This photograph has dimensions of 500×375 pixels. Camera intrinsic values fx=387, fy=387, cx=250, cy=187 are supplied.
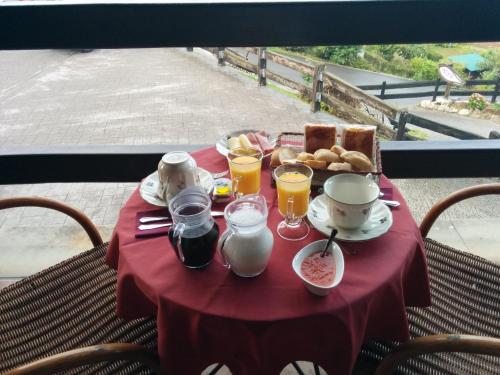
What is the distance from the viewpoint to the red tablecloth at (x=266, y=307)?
0.83m

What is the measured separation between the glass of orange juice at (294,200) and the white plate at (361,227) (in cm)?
3

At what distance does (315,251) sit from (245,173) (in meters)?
0.33

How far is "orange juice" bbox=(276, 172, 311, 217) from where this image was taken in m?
1.05

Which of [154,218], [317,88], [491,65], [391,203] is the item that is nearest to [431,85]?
[491,65]

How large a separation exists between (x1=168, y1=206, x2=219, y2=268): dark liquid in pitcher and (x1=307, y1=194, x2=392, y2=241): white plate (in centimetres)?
30

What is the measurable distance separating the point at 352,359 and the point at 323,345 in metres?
0.08

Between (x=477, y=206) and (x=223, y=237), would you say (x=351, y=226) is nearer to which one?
(x=223, y=237)

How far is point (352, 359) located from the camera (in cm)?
88

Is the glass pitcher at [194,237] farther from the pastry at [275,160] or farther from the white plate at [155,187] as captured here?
the pastry at [275,160]

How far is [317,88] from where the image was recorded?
370 centimetres

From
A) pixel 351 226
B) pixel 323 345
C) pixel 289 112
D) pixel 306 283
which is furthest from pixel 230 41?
pixel 289 112

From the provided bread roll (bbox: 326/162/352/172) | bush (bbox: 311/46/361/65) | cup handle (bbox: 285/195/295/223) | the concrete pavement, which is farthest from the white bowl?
bush (bbox: 311/46/361/65)

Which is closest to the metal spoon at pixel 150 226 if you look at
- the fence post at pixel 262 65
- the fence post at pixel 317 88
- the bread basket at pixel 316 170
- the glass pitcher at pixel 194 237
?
the glass pitcher at pixel 194 237

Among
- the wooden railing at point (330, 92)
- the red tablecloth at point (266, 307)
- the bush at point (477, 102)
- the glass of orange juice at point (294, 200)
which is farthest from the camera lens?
the wooden railing at point (330, 92)
